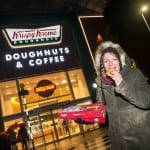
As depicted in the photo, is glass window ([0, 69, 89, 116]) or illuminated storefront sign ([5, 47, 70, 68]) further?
illuminated storefront sign ([5, 47, 70, 68])

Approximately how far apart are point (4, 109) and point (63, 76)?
4.71 metres

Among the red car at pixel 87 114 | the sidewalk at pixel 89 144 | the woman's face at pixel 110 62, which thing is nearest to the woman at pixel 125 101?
the woman's face at pixel 110 62

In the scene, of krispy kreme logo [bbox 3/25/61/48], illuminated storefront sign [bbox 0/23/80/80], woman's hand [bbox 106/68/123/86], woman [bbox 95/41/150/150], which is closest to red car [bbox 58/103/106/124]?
woman [bbox 95/41/150/150]

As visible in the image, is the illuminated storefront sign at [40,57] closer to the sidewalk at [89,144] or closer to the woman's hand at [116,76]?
the sidewalk at [89,144]

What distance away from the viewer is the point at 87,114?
7.19 ft

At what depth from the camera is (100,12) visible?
825 inches

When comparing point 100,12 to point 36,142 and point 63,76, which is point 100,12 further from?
point 36,142

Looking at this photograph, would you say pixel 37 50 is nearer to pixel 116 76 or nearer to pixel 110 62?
pixel 110 62

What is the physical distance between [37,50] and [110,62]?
16.6 metres

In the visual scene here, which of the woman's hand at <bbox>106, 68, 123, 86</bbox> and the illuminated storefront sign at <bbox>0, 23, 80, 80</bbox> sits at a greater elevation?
the illuminated storefront sign at <bbox>0, 23, 80, 80</bbox>

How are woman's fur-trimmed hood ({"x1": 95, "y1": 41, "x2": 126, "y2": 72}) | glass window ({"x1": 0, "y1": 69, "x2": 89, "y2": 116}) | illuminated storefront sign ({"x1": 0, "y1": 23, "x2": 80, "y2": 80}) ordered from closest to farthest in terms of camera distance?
1. woman's fur-trimmed hood ({"x1": 95, "y1": 41, "x2": 126, "y2": 72})
2. glass window ({"x1": 0, "y1": 69, "x2": 89, "y2": 116})
3. illuminated storefront sign ({"x1": 0, "y1": 23, "x2": 80, "y2": 80})

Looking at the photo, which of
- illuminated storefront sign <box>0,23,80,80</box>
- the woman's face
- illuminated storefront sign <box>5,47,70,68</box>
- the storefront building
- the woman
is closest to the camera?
the woman

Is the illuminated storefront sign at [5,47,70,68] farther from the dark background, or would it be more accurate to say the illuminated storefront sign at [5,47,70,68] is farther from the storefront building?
the dark background

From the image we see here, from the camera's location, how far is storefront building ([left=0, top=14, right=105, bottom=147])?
1659cm
